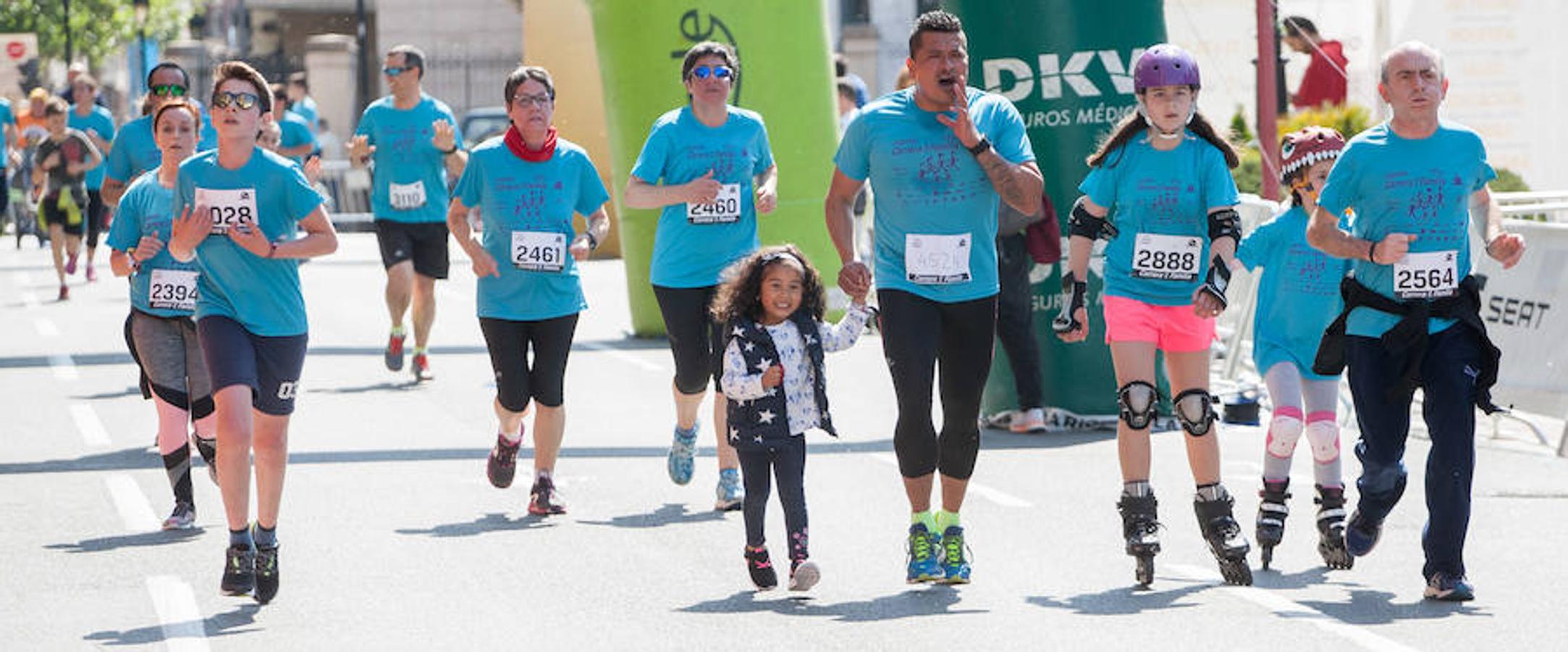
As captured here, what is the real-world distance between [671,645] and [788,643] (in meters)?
0.33

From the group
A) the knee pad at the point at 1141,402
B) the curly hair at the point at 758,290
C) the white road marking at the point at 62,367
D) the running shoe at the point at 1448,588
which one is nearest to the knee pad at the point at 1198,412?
the knee pad at the point at 1141,402

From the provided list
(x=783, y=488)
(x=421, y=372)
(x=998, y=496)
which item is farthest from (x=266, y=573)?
(x=421, y=372)

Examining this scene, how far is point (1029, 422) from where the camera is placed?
45.1ft

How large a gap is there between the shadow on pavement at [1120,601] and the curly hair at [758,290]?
116 centimetres

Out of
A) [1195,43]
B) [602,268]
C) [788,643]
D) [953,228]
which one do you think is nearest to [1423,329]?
[953,228]

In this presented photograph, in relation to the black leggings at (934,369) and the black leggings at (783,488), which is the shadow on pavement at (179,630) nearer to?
the black leggings at (783,488)

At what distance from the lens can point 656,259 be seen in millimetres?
11031

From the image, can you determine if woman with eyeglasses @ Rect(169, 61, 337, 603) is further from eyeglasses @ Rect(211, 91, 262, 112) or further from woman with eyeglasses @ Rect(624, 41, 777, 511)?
woman with eyeglasses @ Rect(624, 41, 777, 511)

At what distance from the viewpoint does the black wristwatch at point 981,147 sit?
8.66 metres

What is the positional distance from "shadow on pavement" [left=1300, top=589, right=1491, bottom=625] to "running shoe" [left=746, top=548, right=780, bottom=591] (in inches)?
65.6

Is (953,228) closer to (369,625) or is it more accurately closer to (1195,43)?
(369,625)

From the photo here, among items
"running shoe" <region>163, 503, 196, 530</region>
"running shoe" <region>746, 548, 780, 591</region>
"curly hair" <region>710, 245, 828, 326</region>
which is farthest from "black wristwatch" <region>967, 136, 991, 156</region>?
"running shoe" <region>163, 503, 196, 530</region>

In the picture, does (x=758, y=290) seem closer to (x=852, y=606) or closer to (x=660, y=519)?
(x=852, y=606)

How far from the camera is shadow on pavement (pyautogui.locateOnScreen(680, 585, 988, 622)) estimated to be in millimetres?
8484
